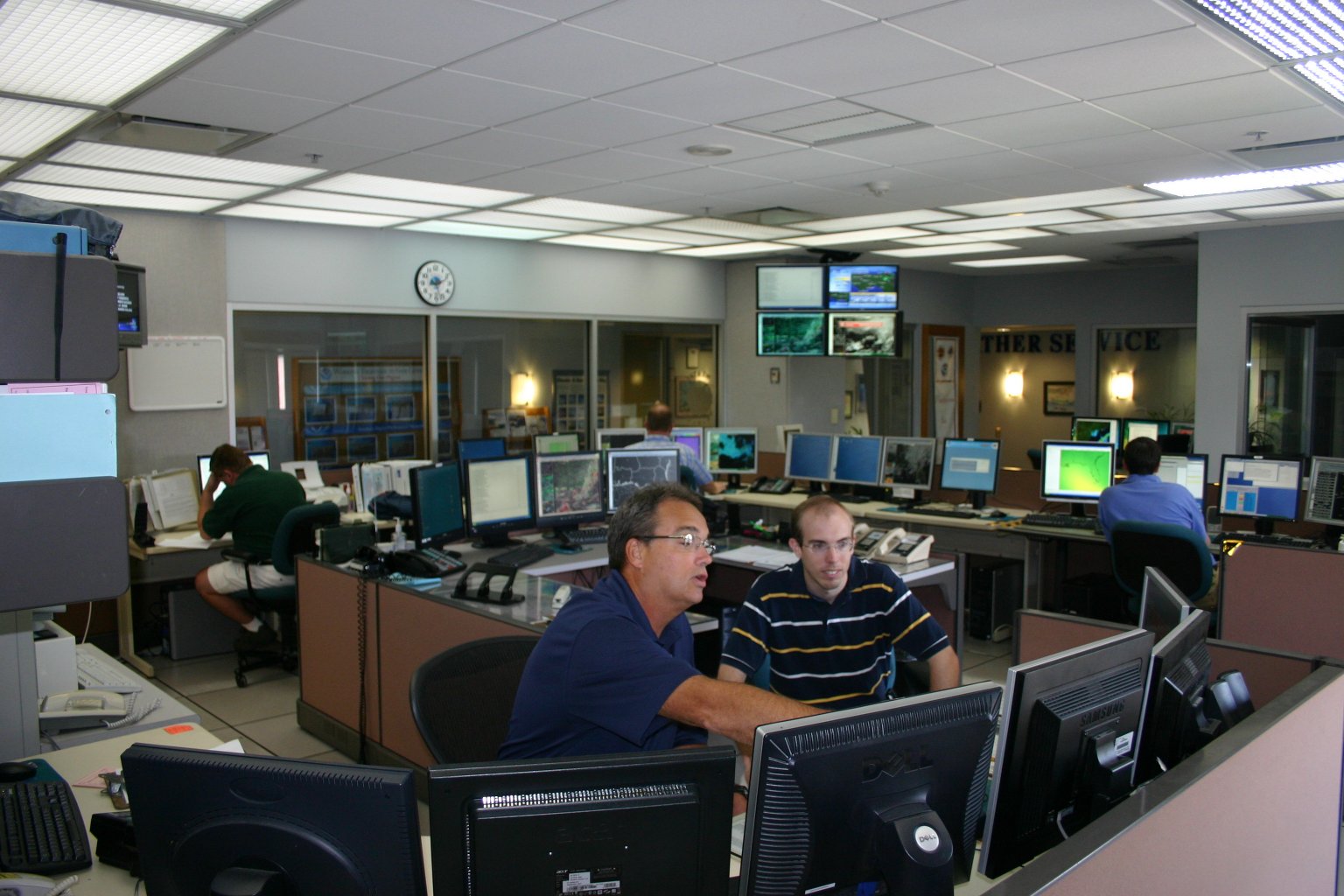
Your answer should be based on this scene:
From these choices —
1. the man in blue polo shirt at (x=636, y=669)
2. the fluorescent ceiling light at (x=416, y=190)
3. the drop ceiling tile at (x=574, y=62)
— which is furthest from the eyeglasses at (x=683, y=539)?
the fluorescent ceiling light at (x=416, y=190)

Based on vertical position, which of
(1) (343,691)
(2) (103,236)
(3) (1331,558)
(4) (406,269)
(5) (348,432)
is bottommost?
(1) (343,691)

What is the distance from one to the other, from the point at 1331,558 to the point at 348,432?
6.17 metres

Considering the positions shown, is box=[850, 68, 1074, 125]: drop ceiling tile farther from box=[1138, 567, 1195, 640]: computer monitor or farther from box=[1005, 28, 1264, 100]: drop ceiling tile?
box=[1138, 567, 1195, 640]: computer monitor

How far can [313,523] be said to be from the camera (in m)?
5.05

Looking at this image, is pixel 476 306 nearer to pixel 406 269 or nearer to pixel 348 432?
pixel 406 269

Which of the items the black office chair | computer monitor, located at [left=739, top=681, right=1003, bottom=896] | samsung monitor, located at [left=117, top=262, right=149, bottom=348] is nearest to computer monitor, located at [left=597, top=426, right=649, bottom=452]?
samsung monitor, located at [left=117, top=262, right=149, bottom=348]

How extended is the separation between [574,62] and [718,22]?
61 centimetres

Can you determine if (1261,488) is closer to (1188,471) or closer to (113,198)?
(1188,471)

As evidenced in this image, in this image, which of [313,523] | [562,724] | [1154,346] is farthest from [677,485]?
[1154,346]

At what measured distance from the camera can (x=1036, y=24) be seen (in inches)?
116

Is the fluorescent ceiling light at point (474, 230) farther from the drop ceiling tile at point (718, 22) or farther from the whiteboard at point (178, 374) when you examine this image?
the drop ceiling tile at point (718, 22)

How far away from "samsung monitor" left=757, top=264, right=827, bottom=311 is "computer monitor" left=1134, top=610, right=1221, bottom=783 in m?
6.24

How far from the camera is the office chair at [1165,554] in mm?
4801

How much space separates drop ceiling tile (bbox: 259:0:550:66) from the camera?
2.81m
